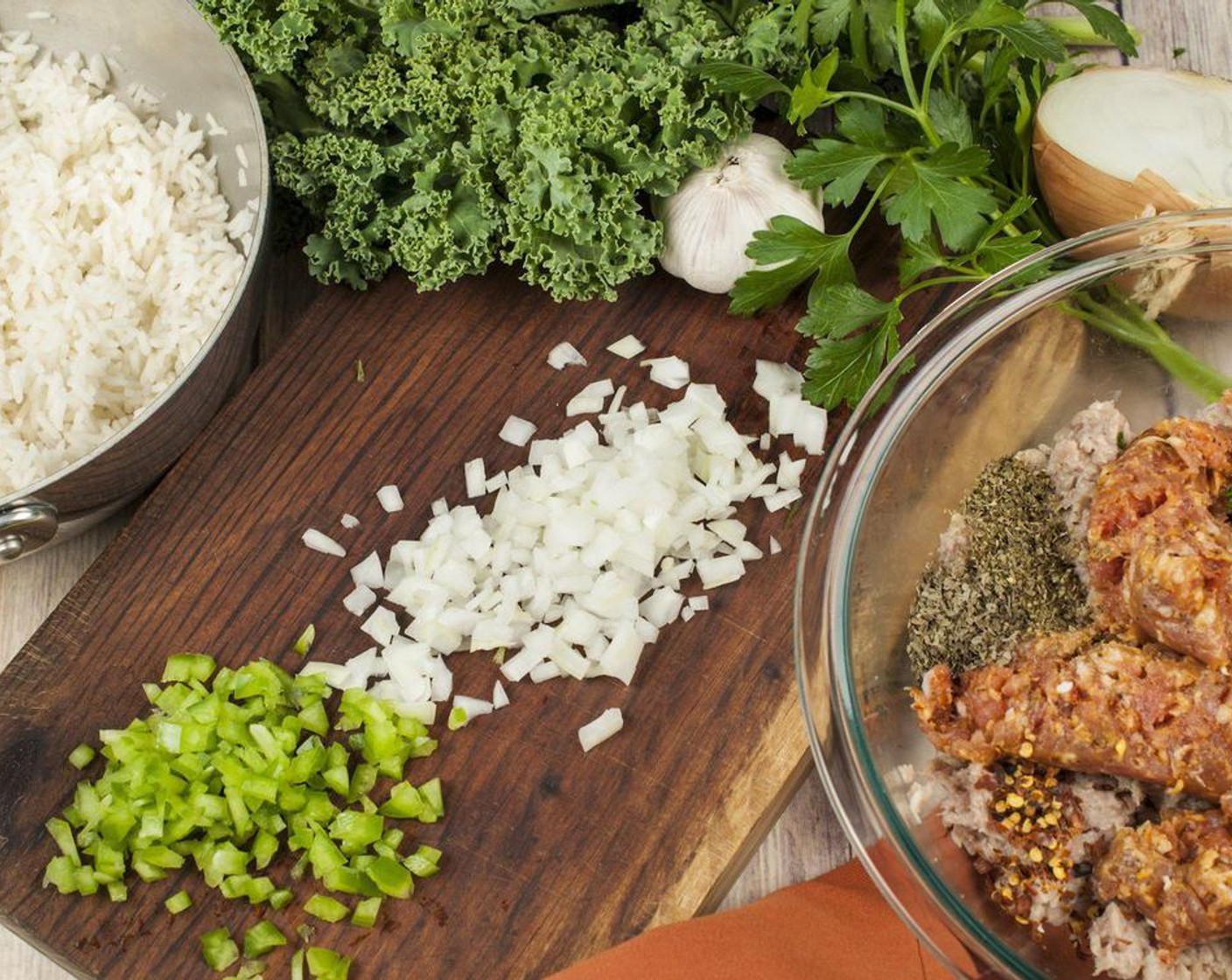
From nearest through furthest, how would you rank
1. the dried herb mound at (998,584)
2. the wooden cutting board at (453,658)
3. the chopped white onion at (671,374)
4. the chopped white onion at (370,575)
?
the dried herb mound at (998,584), the wooden cutting board at (453,658), the chopped white onion at (370,575), the chopped white onion at (671,374)

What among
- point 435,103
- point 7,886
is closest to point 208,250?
point 435,103

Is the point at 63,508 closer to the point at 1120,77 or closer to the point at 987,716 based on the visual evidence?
the point at 987,716

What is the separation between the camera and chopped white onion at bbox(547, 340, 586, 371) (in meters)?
2.46

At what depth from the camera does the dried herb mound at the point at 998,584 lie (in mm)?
1914

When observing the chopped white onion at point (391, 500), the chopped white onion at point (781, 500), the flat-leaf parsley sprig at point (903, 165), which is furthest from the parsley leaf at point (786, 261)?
the chopped white onion at point (391, 500)

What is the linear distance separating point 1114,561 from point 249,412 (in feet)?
4.81

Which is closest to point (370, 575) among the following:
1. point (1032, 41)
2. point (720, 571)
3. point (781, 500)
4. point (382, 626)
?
point (382, 626)

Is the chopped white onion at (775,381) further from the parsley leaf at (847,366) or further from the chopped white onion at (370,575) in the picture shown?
the chopped white onion at (370,575)

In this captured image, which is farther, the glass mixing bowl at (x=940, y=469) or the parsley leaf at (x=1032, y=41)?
the parsley leaf at (x=1032, y=41)

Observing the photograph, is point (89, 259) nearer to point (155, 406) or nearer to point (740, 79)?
point (155, 406)

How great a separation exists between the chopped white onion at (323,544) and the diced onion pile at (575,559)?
0.17 ft

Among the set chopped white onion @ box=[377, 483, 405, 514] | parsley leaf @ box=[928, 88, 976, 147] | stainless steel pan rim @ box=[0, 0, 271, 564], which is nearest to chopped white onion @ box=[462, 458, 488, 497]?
chopped white onion @ box=[377, 483, 405, 514]

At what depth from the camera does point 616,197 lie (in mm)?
2311

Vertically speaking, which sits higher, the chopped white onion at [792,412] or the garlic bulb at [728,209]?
the garlic bulb at [728,209]
